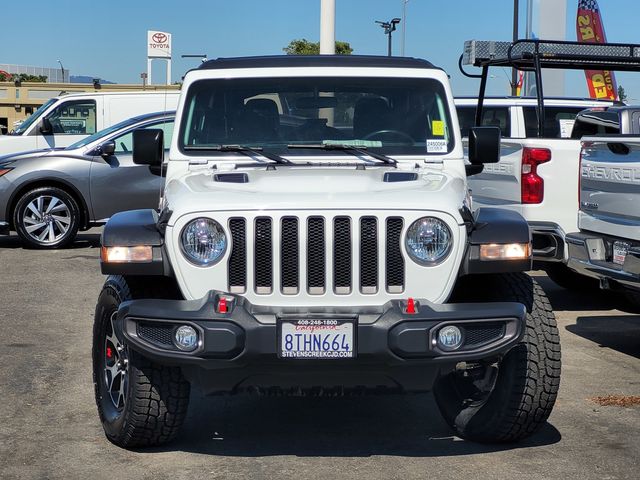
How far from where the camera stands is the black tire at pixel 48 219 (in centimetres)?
1407

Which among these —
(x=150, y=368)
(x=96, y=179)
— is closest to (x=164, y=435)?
(x=150, y=368)

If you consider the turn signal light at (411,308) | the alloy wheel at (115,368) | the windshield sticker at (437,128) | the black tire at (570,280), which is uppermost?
the windshield sticker at (437,128)

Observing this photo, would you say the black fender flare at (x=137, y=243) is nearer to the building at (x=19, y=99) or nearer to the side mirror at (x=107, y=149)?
the side mirror at (x=107, y=149)

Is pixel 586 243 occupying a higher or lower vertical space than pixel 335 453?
higher

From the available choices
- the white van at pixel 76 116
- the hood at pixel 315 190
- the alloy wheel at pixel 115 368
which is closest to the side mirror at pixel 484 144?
the hood at pixel 315 190

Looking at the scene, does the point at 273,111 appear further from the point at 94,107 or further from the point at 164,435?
the point at 94,107

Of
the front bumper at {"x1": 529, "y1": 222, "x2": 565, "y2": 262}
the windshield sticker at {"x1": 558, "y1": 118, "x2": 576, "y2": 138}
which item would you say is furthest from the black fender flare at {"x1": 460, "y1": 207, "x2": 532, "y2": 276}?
the windshield sticker at {"x1": 558, "y1": 118, "x2": 576, "y2": 138}

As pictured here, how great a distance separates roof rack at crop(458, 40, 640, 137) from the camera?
10.1m

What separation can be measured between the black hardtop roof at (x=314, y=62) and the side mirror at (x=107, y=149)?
24.9 ft

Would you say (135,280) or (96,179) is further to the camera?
(96,179)

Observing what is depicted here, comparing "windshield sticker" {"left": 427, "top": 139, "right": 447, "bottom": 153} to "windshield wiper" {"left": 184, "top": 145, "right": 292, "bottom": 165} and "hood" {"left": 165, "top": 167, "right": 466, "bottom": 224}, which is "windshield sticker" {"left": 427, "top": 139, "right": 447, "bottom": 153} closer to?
"hood" {"left": 165, "top": 167, "right": 466, "bottom": 224}

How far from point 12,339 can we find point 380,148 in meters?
3.48

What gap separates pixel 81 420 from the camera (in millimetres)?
6000

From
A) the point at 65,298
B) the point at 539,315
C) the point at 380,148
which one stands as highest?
the point at 380,148
